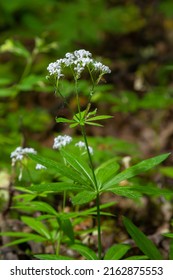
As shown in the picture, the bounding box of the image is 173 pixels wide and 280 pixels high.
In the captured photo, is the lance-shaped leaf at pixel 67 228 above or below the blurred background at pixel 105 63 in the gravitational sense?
below

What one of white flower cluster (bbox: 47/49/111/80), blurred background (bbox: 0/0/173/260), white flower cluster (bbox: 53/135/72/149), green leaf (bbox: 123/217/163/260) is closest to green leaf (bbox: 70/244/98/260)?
green leaf (bbox: 123/217/163/260)

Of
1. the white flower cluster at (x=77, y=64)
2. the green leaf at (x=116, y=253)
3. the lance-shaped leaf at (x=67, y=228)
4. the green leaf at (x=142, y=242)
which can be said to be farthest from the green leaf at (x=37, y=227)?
the white flower cluster at (x=77, y=64)

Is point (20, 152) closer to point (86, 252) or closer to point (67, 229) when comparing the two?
point (67, 229)

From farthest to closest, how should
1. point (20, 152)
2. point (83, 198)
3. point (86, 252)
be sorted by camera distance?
point (20, 152), point (86, 252), point (83, 198)

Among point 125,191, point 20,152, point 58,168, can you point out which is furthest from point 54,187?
point 20,152

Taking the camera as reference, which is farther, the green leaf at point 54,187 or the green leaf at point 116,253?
the green leaf at point 116,253

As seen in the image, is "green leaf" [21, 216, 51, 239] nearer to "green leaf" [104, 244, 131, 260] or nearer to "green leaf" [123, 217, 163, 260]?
"green leaf" [104, 244, 131, 260]

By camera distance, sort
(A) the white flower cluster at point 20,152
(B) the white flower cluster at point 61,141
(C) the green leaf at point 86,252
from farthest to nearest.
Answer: (A) the white flower cluster at point 20,152, (B) the white flower cluster at point 61,141, (C) the green leaf at point 86,252

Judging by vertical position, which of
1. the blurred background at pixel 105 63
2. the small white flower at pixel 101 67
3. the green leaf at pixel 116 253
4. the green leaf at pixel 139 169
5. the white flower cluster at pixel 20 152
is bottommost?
the green leaf at pixel 116 253

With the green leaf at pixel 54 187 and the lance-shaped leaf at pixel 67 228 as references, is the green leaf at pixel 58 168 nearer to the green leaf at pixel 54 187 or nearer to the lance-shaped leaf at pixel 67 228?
the green leaf at pixel 54 187

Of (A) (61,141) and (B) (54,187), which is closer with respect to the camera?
(B) (54,187)

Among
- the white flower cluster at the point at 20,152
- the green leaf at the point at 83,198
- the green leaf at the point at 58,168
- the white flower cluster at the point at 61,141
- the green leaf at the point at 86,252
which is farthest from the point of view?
the white flower cluster at the point at 20,152

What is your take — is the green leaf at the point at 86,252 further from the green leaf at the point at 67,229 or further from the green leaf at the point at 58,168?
the green leaf at the point at 58,168
